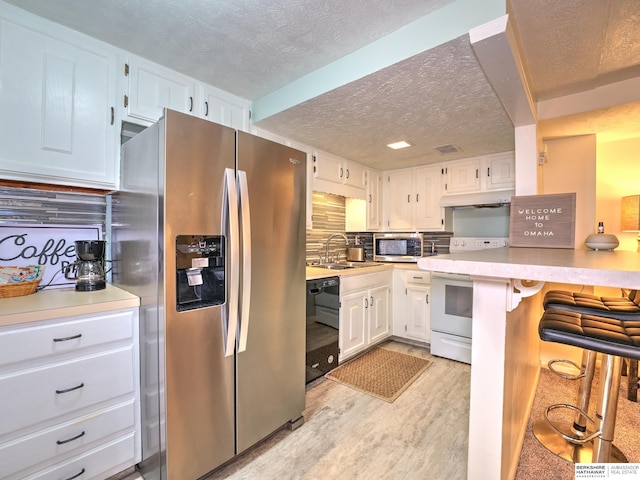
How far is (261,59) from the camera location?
5.67 ft

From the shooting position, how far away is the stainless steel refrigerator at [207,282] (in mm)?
1248

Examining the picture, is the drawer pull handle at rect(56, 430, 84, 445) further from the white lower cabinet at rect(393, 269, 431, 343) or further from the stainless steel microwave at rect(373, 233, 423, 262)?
the stainless steel microwave at rect(373, 233, 423, 262)

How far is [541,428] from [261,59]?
2835 millimetres

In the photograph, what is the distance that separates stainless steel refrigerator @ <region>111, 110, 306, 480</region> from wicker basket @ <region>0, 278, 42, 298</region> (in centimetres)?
36

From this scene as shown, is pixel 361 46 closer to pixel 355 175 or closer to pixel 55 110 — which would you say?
pixel 55 110

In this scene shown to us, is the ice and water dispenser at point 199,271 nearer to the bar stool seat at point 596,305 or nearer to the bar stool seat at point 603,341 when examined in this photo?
the bar stool seat at point 603,341

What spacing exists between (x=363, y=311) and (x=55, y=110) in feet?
8.60

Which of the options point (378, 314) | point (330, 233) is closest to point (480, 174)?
point (330, 233)

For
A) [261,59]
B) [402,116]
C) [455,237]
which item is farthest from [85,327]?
[455,237]

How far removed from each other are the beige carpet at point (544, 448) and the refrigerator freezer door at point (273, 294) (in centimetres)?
128

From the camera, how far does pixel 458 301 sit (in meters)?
2.79

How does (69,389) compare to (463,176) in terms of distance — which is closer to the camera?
(69,389)

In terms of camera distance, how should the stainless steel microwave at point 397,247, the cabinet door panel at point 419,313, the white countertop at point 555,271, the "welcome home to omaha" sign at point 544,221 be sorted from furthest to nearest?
the stainless steel microwave at point 397,247 → the cabinet door panel at point 419,313 → the "welcome home to omaha" sign at point 544,221 → the white countertop at point 555,271

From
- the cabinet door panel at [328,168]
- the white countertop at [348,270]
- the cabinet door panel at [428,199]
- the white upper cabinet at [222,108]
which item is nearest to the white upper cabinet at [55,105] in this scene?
the white upper cabinet at [222,108]
